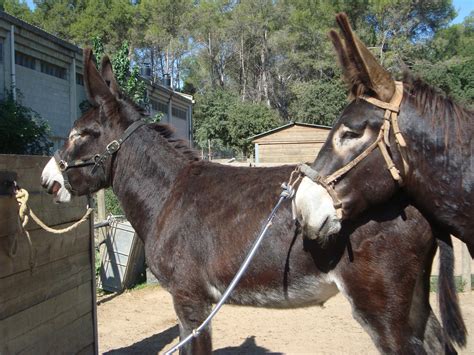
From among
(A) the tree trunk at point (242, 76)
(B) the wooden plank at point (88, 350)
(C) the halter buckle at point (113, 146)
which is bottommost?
(B) the wooden plank at point (88, 350)

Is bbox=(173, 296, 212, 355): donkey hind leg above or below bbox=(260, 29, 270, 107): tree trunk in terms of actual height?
below

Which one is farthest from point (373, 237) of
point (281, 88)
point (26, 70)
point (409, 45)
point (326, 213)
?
point (281, 88)

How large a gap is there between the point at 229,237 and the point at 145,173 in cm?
101

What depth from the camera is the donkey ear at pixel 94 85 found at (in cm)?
397

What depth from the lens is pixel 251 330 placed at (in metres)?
6.16

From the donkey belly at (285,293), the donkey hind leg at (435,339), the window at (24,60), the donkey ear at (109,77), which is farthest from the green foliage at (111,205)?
the donkey hind leg at (435,339)

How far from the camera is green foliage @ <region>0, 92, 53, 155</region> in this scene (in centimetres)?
1243

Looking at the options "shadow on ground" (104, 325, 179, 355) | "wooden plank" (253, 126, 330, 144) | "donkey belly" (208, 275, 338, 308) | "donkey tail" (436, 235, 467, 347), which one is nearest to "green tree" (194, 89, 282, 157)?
"wooden plank" (253, 126, 330, 144)

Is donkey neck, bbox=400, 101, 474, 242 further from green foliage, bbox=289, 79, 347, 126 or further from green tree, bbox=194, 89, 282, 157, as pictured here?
green tree, bbox=194, 89, 282, 157

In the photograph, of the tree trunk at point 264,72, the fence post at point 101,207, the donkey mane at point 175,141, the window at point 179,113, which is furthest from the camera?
the tree trunk at point 264,72

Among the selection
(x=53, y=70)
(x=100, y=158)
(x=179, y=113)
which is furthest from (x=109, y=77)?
(x=179, y=113)

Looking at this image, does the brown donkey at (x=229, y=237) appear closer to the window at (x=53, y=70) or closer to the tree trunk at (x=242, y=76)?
the window at (x=53, y=70)

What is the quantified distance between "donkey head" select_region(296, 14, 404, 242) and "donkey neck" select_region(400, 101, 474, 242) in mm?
164

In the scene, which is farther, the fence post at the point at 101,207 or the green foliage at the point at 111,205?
the green foliage at the point at 111,205
